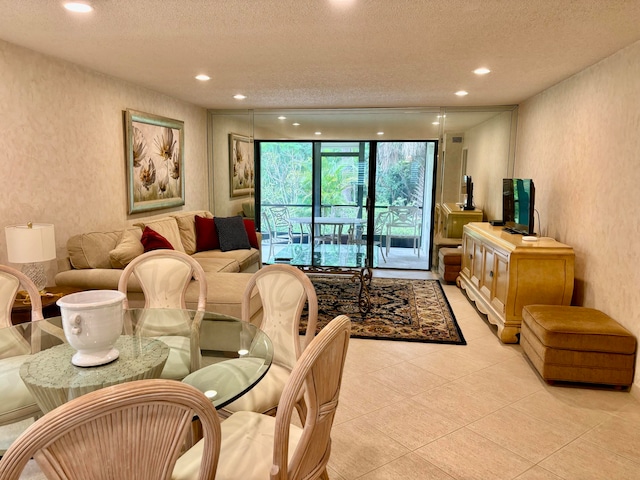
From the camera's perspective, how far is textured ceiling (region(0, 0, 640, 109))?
2594 millimetres

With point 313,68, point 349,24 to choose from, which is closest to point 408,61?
point 313,68

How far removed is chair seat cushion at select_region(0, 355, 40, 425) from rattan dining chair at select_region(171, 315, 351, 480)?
0.55 meters

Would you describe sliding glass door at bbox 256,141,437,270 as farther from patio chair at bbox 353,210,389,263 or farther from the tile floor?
the tile floor

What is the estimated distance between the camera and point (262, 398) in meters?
2.05

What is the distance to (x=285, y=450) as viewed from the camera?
136cm

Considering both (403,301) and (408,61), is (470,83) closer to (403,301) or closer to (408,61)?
(408,61)

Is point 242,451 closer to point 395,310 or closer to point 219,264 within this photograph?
point 219,264

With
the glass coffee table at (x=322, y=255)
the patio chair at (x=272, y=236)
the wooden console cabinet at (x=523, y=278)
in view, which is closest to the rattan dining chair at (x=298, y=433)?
the wooden console cabinet at (x=523, y=278)

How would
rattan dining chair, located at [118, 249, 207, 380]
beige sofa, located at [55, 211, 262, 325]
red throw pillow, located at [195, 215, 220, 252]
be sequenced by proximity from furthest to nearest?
red throw pillow, located at [195, 215, 220, 252], beige sofa, located at [55, 211, 262, 325], rattan dining chair, located at [118, 249, 207, 380]

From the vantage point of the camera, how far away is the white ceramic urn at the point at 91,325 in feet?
5.25

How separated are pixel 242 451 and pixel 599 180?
345cm

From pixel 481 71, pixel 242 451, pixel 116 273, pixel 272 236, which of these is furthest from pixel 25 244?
pixel 272 236

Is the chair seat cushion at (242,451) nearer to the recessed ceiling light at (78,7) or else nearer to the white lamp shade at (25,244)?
the white lamp shade at (25,244)

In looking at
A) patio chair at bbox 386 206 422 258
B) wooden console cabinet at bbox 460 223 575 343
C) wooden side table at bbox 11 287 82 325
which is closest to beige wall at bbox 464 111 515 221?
patio chair at bbox 386 206 422 258
